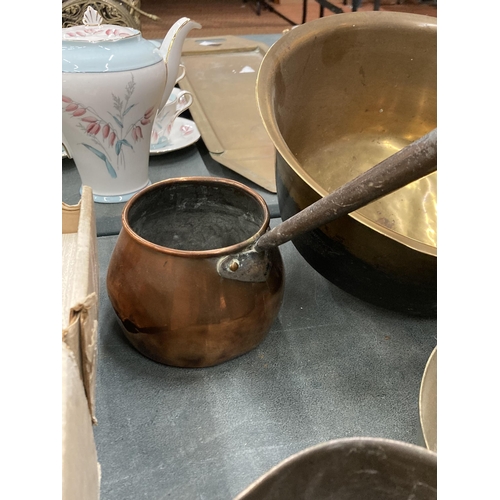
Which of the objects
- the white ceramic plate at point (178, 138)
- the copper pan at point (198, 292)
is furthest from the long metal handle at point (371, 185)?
the white ceramic plate at point (178, 138)

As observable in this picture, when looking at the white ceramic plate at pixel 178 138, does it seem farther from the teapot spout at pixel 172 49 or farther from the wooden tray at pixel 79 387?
the wooden tray at pixel 79 387

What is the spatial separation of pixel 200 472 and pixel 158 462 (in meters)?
0.03

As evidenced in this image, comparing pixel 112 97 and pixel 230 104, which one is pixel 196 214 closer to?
pixel 112 97

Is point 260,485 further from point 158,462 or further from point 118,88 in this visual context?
point 118,88

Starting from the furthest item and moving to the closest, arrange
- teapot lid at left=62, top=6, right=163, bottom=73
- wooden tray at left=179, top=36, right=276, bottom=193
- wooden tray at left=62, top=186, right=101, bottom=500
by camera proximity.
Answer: wooden tray at left=179, top=36, right=276, bottom=193, teapot lid at left=62, top=6, right=163, bottom=73, wooden tray at left=62, top=186, right=101, bottom=500

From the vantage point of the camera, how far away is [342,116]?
2.45 ft

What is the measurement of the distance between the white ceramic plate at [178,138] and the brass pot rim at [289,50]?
317 mm

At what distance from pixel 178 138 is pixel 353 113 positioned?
1.00ft

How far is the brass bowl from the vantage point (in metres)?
0.26

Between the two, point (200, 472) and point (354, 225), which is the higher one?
point (354, 225)

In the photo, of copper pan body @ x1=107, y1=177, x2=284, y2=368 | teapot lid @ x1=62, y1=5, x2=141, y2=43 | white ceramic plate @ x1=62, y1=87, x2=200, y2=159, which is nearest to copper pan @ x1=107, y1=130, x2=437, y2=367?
copper pan body @ x1=107, y1=177, x2=284, y2=368

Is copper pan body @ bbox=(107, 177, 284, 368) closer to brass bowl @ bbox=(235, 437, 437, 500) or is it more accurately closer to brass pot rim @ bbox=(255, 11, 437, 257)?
brass pot rim @ bbox=(255, 11, 437, 257)

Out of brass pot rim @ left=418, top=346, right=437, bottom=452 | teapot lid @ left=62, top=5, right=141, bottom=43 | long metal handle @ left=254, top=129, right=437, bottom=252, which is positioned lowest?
brass pot rim @ left=418, top=346, right=437, bottom=452

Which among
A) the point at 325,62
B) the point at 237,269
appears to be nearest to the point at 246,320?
the point at 237,269
